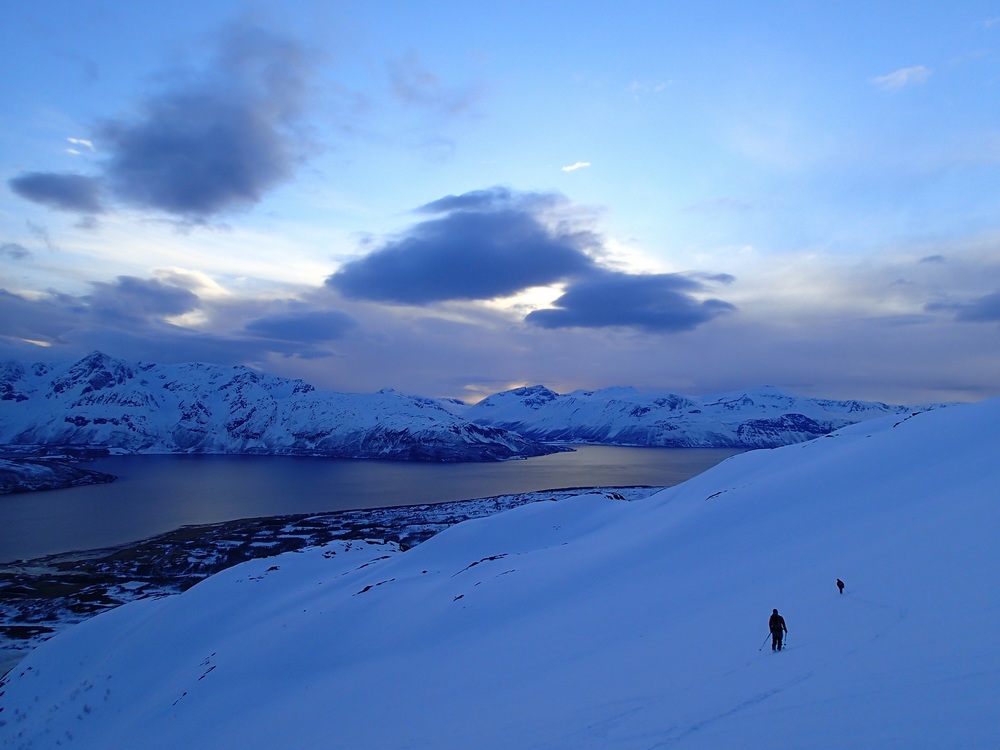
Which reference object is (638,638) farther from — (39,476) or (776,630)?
(39,476)

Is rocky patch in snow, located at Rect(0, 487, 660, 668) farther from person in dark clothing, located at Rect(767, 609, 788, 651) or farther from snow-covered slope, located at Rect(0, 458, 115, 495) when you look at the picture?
snow-covered slope, located at Rect(0, 458, 115, 495)

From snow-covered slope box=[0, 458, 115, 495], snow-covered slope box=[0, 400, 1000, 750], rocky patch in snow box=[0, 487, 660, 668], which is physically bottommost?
rocky patch in snow box=[0, 487, 660, 668]

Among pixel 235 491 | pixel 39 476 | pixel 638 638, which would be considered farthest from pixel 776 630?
pixel 39 476

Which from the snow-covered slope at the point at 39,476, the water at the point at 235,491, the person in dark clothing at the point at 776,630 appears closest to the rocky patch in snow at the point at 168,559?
the water at the point at 235,491

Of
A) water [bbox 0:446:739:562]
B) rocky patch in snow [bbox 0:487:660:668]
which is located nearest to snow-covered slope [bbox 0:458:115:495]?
water [bbox 0:446:739:562]

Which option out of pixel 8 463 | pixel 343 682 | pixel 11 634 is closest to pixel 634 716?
pixel 343 682

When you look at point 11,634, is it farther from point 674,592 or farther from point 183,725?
point 674,592
